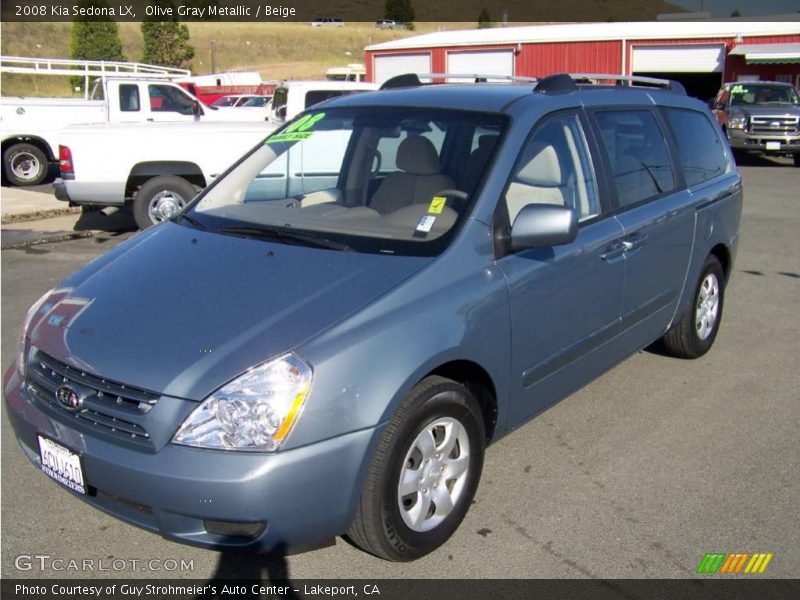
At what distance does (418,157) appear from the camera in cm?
395

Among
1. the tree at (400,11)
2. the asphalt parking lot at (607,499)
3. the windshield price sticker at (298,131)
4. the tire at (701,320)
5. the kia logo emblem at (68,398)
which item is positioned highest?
the tree at (400,11)

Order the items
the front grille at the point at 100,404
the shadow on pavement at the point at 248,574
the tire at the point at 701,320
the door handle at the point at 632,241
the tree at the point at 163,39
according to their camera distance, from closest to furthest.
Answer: the front grille at the point at 100,404 < the shadow on pavement at the point at 248,574 < the door handle at the point at 632,241 < the tire at the point at 701,320 < the tree at the point at 163,39

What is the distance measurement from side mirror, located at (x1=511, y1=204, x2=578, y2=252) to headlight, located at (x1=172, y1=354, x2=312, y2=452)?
125 cm

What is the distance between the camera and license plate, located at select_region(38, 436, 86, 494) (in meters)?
2.93

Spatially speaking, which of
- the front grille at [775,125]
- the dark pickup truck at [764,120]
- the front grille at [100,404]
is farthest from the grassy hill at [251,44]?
the front grille at [100,404]

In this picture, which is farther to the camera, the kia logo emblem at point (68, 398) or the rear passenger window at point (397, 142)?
the rear passenger window at point (397, 142)

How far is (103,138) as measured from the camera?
9.59 m

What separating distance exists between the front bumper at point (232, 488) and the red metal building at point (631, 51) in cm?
2827

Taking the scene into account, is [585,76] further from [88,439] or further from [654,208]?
[88,439]

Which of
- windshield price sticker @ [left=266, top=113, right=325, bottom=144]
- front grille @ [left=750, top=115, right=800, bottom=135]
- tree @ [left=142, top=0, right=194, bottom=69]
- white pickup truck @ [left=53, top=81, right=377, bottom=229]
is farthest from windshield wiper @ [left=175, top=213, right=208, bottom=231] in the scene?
tree @ [left=142, top=0, right=194, bottom=69]

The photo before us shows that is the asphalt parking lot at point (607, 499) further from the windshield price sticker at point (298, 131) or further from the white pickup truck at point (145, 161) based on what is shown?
the white pickup truck at point (145, 161)

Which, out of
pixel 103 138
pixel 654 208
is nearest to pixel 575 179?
pixel 654 208

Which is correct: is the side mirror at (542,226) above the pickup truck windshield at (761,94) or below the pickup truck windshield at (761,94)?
below

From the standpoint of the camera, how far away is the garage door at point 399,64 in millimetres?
35750
